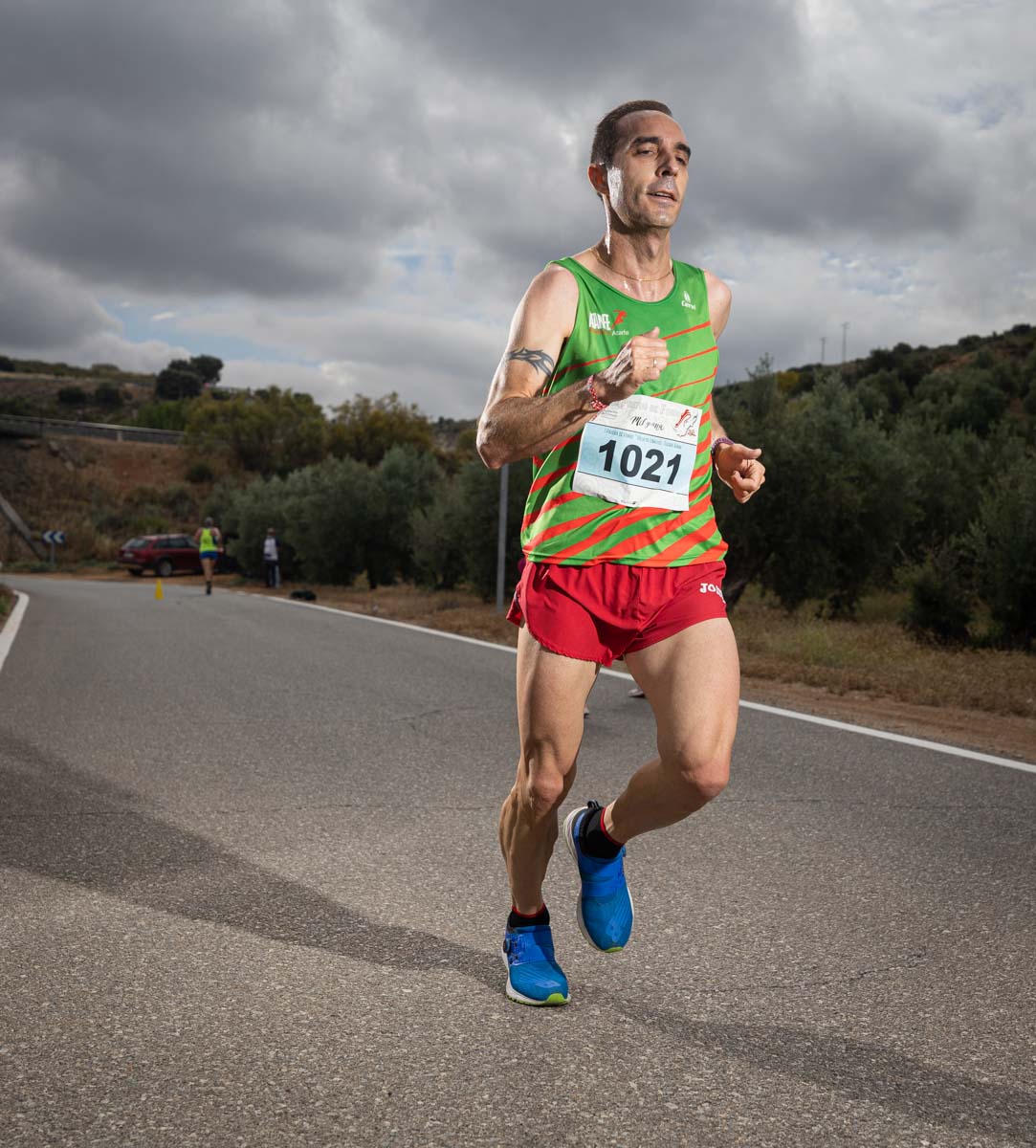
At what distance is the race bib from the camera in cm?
311

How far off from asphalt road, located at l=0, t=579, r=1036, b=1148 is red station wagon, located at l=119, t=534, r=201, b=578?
3964cm

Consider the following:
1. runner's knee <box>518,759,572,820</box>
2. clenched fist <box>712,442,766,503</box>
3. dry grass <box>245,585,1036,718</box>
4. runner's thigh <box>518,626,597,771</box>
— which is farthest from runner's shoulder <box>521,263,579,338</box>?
dry grass <box>245,585,1036,718</box>

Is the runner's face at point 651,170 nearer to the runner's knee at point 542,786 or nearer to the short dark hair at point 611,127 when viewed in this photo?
the short dark hair at point 611,127

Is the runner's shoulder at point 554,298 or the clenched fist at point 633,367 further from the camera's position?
the runner's shoulder at point 554,298

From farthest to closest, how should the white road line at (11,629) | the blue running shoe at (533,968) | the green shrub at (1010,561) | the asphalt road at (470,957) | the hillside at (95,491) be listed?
the hillside at (95,491) → the green shrub at (1010,561) → the white road line at (11,629) → the blue running shoe at (533,968) → the asphalt road at (470,957)

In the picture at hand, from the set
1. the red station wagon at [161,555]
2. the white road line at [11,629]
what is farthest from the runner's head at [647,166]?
the red station wagon at [161,555]

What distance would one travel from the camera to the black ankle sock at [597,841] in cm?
329

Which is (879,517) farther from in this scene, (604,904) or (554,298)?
(554,298)

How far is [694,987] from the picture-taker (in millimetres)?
3420

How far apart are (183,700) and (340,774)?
3.32 m

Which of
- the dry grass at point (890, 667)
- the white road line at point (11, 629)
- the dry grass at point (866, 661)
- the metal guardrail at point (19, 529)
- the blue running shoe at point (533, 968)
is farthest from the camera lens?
the metal guardrail at point (19, 529)

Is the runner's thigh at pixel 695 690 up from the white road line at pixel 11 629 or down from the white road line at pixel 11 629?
up

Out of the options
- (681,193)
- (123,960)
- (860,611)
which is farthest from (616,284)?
(860,611)

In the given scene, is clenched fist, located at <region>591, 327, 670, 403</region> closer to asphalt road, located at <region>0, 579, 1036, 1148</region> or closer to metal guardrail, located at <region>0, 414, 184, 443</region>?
asphalt road, located at <region>0, 579, 1036, 1148</region>
